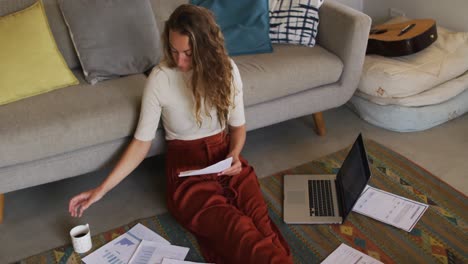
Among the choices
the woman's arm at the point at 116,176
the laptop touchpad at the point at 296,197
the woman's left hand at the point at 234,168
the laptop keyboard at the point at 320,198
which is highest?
the woman's arm at the point at 116,176

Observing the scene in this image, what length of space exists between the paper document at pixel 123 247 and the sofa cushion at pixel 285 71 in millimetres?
721

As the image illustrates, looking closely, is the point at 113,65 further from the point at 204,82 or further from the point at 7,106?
the point at 204,82

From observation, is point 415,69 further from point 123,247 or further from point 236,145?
point 123,247

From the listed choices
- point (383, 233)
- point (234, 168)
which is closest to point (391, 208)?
point (383, 233)

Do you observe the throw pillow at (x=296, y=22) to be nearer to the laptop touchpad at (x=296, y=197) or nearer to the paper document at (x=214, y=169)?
the laptop touchpad at (x=296, y=197)

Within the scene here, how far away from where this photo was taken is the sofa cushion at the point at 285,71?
7.11 feet

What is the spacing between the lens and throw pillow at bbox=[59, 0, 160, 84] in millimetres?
2174

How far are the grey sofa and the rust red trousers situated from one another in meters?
0.24

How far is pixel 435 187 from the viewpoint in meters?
2.08

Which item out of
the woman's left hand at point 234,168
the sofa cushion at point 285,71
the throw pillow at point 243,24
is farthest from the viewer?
the throw pillow at point 243,24

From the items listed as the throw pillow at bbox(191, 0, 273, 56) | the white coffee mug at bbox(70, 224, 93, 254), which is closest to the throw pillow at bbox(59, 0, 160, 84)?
the throw pillow at bbox(191, 0, 273, 56)

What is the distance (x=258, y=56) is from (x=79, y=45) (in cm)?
86

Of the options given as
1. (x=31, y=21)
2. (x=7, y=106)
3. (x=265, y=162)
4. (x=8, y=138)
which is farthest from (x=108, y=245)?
(x=31, y=21)

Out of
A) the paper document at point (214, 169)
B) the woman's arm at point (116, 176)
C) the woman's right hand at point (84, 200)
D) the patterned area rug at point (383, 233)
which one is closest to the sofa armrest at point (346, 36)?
the patterned area rug at point (383, 233)
